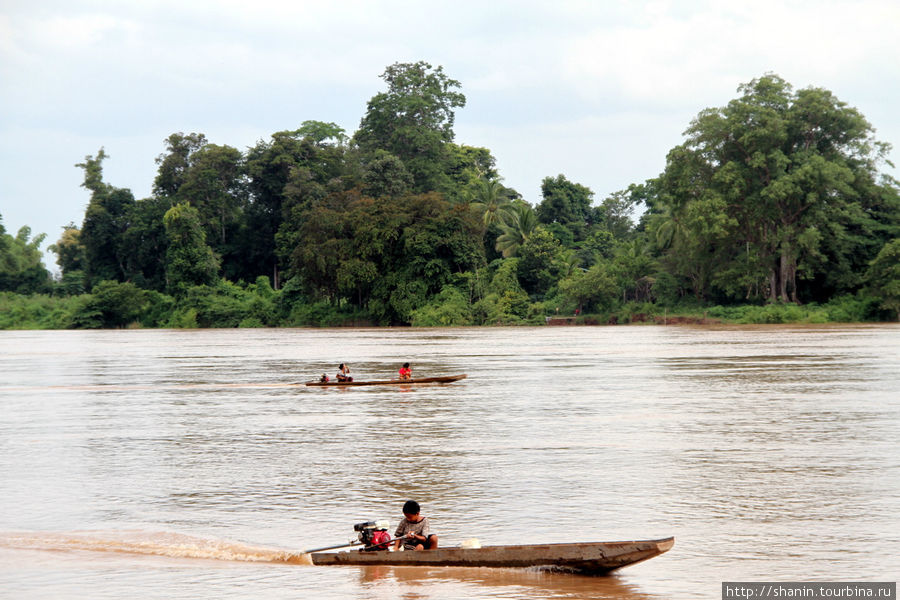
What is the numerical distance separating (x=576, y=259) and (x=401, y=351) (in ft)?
108

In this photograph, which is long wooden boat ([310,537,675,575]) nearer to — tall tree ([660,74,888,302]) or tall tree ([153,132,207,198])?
tall tree ([660,74,888,302])

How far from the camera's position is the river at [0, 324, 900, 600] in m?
9.39

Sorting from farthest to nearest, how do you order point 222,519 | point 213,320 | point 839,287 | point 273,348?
point 213,320, point 839,287, point 273,348, point 222,519

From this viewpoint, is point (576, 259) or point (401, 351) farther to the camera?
point (576, 259)

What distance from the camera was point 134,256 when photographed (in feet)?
281

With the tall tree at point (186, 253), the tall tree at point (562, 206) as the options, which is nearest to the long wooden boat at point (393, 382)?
the tall tree at point (186, 253)

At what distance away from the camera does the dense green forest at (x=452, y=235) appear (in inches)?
2432

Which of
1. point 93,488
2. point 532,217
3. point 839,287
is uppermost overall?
point 532,217

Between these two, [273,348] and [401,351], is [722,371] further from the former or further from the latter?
[273,348]

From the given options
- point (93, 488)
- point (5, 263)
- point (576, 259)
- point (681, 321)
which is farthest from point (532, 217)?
point (93, 488)

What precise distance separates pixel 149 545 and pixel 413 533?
10.3 ft

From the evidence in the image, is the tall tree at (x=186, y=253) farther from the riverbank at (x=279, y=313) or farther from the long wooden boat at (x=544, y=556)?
the long wooden boat at (x=544, y=556)

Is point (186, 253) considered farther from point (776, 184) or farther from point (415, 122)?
point (776, 184)

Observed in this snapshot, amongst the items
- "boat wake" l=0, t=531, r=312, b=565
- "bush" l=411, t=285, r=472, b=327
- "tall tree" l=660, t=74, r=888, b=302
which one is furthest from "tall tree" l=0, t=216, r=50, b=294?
"boat wake" l=0, t=531, r=312, b=565
